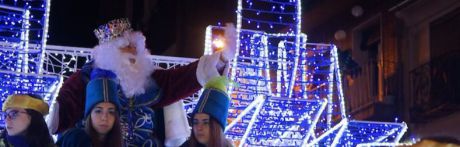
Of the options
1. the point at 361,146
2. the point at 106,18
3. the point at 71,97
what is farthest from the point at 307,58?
the point at 106,18

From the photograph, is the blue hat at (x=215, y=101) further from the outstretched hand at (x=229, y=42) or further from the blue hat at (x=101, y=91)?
the blue hat at (x=101, y=91)

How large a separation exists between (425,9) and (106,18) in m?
6.89

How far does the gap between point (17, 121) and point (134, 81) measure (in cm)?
68

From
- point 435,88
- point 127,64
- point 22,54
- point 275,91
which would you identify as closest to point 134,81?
point 127,64

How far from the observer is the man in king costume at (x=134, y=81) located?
4.54m

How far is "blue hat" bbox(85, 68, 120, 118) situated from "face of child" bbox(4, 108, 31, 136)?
30 centimetres

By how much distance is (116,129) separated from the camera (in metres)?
4.23

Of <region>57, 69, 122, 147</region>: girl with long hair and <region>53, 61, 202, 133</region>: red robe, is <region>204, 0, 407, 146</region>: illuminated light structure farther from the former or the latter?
<region>57, 69, 122, 147</region>: girl with long hair

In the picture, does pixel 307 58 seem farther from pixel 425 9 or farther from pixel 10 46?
pixel 425 9

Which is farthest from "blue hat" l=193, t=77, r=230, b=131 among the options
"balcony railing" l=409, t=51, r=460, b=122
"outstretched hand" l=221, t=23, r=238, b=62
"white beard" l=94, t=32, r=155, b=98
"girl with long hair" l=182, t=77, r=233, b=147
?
"balcony railing" l=409, t=51, r=460, b=122

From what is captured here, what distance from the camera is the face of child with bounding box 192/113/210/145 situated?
4.33m

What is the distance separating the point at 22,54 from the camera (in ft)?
16.6

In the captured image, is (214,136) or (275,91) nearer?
(214,136)

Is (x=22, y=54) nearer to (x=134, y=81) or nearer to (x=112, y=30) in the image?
(x=112, y=30)
